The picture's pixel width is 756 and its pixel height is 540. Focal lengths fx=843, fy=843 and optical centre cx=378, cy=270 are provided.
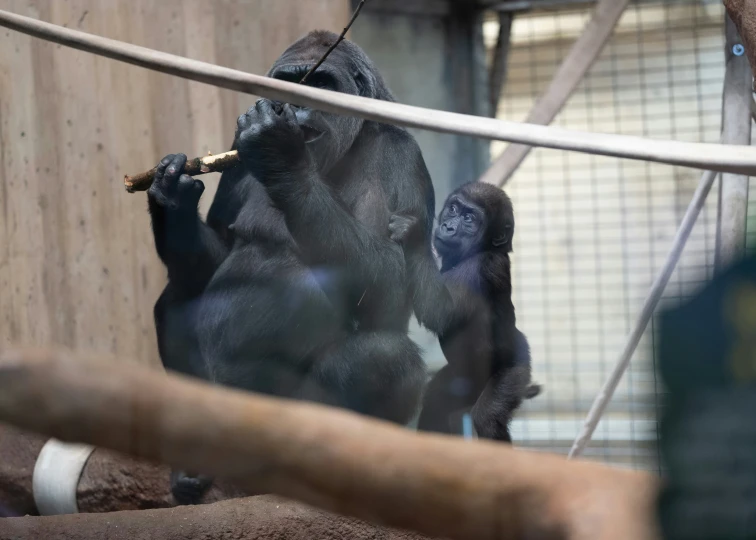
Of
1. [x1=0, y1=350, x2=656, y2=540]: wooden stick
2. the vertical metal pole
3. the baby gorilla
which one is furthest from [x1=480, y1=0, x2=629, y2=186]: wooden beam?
[x1=0, y1=350, x2=656, y2=540]: wooden stick

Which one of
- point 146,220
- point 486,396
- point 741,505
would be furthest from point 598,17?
point 741,505

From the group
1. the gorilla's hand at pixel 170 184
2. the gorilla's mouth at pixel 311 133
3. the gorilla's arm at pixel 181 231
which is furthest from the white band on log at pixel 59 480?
the gorilla's mouth at pixel 311 133

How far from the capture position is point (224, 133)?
11.3 ft

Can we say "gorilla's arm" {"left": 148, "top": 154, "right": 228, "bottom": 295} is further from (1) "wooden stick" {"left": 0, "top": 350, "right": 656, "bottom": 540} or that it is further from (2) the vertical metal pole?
(2) the vertical metal pole

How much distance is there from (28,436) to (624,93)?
12.8 feet

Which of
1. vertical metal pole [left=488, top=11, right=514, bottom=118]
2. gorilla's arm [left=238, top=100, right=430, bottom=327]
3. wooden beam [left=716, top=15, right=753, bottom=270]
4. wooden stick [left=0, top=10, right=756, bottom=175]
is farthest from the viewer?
vertical metal pole [left=488, top=11, right=514, bottom=118]

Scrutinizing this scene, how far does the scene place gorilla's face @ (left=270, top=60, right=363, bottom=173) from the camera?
2168 millimetres

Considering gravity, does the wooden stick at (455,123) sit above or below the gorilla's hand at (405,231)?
above

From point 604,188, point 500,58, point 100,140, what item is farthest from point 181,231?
point 604,188

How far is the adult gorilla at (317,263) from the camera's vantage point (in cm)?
207

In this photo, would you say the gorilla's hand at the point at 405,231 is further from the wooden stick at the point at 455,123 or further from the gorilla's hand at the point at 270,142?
the wooden stick at the point at 455,123

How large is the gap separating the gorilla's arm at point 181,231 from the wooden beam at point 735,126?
5.15 feet

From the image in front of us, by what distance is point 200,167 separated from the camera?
81.7 inches

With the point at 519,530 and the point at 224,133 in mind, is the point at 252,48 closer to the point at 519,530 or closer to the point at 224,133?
the point at 224,133
